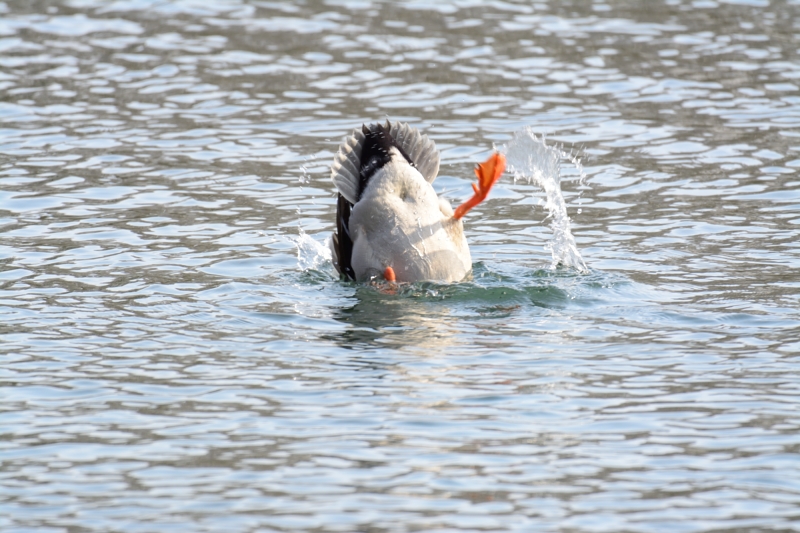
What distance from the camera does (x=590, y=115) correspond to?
12.4 metres

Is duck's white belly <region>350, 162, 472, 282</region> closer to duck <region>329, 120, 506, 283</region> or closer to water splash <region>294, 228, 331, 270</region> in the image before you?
duck <region>329, 120, 506, 283</region>

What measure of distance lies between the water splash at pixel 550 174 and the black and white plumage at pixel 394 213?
0.69 m

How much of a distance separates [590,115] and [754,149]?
6.04 ft

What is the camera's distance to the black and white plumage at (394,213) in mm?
7777

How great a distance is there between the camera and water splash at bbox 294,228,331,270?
8.74 meters

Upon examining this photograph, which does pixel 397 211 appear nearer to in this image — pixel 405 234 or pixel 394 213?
pixel 394 213

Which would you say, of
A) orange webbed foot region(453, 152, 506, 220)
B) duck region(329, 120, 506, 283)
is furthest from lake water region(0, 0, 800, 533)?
orange webbed foot region(453, 152, 506, 220)

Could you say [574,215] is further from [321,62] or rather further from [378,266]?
[321,62]

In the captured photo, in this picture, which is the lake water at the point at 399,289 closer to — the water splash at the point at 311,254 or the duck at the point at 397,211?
the water splash at the point at 311,254

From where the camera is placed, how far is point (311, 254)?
8867 millimetres

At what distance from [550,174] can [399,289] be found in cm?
153

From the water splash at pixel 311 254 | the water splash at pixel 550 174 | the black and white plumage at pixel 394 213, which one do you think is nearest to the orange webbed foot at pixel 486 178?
the black and white plumage at pixel 394 213

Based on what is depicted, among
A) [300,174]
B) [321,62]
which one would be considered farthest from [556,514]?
[321,62]

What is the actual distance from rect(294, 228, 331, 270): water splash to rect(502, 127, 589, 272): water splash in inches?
58.7
